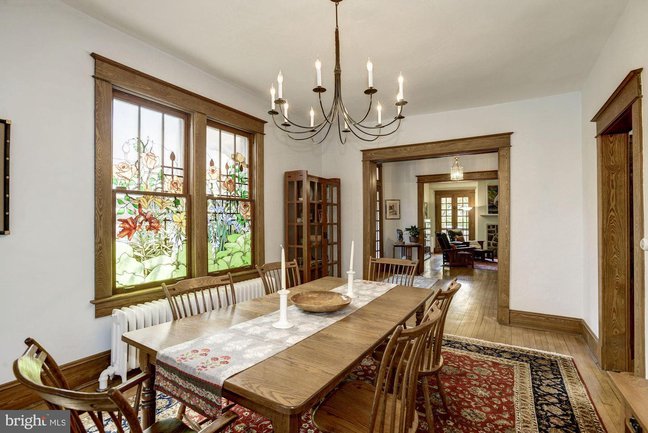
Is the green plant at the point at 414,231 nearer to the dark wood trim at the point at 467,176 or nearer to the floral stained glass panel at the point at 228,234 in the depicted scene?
the dark wood trim at the point at 467,176

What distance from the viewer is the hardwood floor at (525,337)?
228cm

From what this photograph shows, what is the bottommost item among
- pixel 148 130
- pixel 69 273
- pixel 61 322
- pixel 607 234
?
pixel 61 322

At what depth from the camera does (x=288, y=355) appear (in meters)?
1.41

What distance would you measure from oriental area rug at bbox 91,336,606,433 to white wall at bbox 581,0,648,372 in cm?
93

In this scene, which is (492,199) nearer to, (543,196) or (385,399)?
(543,196)

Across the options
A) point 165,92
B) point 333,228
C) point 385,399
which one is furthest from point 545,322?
point 165,92

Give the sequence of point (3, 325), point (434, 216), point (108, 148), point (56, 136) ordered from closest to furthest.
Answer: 1. point (3, 325)
2. point (56, 136)
3. point (108, 148)
4. point (434, 216)

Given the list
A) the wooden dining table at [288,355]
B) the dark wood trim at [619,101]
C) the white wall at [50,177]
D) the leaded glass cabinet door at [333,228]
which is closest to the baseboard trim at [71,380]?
the white wall at [50,177]

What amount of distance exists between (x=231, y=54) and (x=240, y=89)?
2.56ft

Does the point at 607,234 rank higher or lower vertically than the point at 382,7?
lower

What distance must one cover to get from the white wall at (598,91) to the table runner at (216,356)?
2.30 meters

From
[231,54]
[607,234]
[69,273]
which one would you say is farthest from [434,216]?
[69,273]

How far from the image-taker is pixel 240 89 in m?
3.67

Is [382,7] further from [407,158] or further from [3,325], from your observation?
[3,325]
